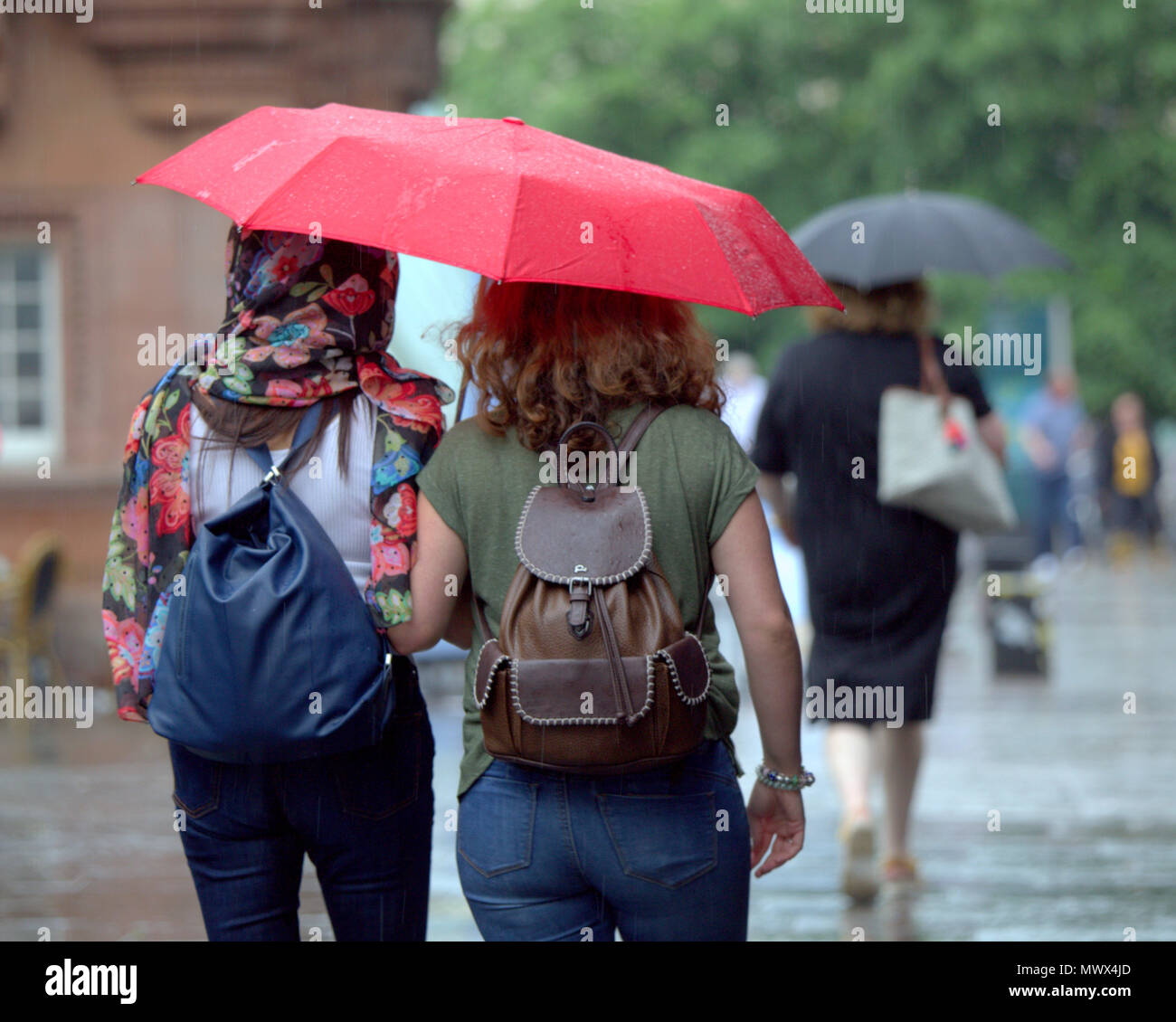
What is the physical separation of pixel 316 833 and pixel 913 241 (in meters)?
3.64

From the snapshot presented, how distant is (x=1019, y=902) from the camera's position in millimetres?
6047

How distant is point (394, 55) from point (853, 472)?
28.7 feet

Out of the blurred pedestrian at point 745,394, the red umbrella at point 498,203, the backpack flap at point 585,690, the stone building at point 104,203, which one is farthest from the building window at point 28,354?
the backpack flap at point 585,690

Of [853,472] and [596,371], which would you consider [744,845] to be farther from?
[853,472]

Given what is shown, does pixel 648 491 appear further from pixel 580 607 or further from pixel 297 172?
pixel 297 172

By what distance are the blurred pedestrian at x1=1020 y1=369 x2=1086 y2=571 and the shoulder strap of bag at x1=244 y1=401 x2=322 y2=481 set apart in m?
18.8

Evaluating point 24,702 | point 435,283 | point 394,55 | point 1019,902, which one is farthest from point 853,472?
point 394,55

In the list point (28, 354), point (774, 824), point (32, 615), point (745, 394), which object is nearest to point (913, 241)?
point (774, 824)

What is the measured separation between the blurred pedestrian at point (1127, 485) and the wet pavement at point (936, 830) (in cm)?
1214

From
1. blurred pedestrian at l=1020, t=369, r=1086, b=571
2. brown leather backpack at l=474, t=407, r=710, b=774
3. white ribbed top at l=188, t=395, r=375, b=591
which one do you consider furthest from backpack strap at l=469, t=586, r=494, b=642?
blurred pedestrian at l=1020, t=369, r=1086, b=571

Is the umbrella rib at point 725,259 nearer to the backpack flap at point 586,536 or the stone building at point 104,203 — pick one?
the backpack flap at point 586,536

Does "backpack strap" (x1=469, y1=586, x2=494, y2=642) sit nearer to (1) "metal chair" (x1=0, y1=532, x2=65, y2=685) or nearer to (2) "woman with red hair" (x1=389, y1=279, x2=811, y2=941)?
(2) "woman with red hair" (x1=389, y1=279, x2=811, y2=941)

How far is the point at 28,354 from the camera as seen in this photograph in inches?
494

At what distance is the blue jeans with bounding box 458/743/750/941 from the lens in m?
3.06
